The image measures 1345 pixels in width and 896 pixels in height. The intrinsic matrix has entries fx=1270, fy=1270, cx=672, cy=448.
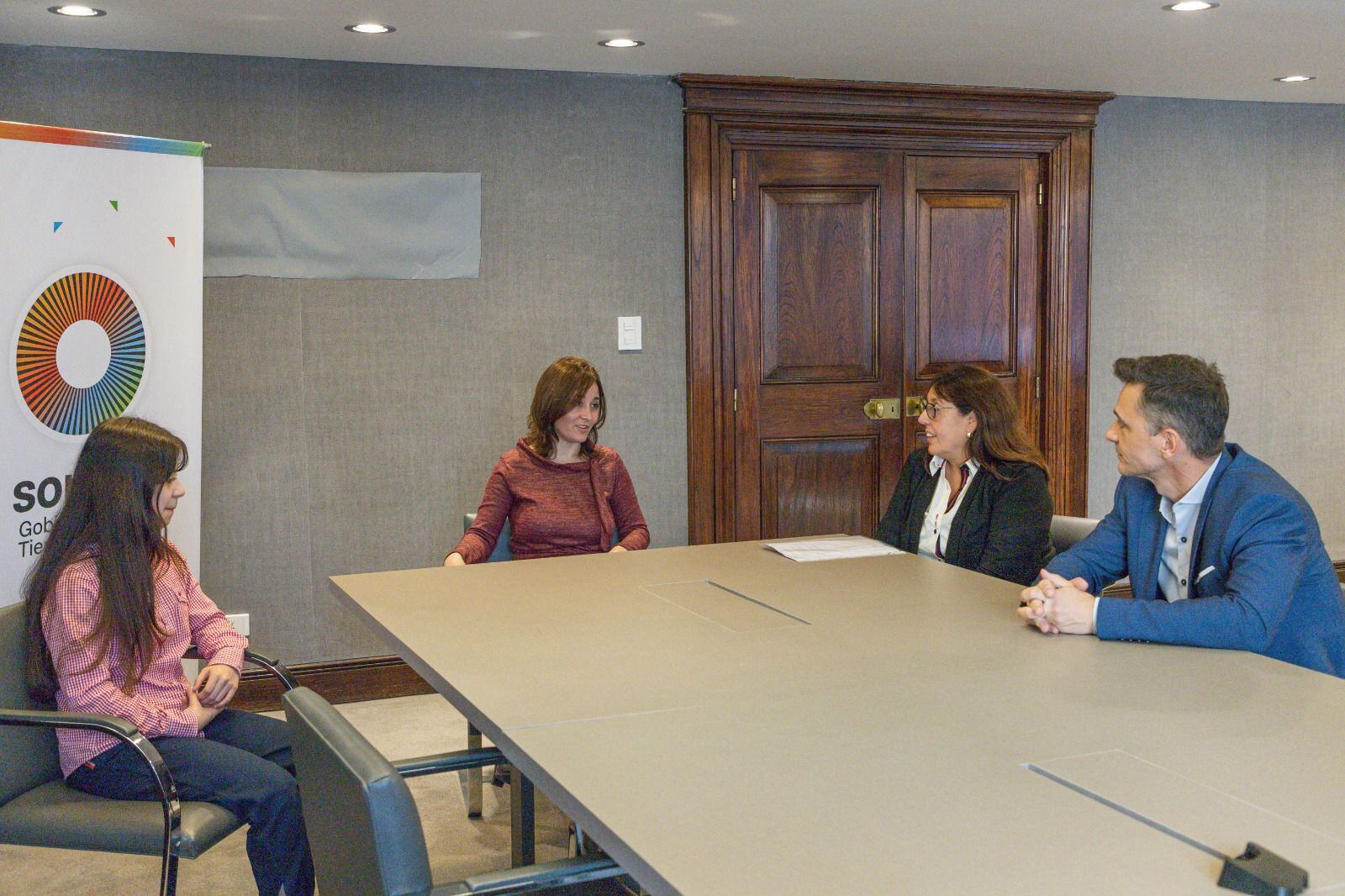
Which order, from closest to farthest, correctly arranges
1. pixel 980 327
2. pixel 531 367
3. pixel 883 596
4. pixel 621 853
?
pixel 621 853
pixel 883 596
pixel 531 367
pixel 980 327

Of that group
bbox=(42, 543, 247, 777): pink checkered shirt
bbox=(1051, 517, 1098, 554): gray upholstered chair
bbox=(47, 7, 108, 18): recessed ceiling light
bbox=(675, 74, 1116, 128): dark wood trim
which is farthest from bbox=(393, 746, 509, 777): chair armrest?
bbox=(675, 74, 1116, 128): dark wood trim

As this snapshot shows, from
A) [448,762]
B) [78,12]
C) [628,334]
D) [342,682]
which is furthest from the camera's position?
[628,334]

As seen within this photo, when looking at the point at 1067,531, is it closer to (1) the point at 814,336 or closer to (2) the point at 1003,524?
(2) the point at 1003,524

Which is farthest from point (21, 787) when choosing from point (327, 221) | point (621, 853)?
point (327, 221)

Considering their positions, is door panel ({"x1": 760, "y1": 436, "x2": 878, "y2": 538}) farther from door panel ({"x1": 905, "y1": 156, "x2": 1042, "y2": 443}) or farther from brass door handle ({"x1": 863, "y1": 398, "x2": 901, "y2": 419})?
door panel ({"x1": 905, "y1": 156, "x2": 1042, "y2": 443})

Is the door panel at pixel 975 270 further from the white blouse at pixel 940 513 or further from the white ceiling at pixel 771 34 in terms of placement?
the white blouse at pixel 940 513

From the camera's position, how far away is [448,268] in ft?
14.6

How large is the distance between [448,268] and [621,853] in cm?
335

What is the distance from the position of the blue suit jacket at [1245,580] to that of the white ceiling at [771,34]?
1.88 m

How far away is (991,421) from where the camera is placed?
3252mm

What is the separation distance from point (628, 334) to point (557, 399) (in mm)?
1130

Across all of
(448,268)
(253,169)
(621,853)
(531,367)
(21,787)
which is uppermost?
(253,169)

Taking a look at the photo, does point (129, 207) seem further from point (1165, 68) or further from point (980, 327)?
point (1165, 68)

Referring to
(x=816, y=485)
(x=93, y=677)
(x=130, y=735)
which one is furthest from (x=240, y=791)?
(x=816, y=485)
